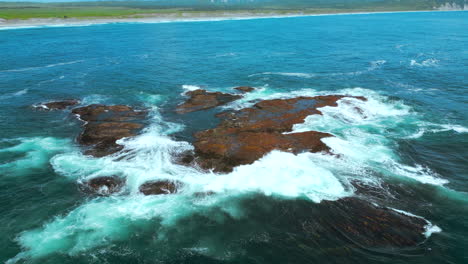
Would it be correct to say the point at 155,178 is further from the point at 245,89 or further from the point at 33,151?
the point at 245,89

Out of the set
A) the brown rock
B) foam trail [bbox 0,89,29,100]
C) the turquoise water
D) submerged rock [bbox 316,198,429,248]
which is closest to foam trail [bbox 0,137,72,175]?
the turquoise water

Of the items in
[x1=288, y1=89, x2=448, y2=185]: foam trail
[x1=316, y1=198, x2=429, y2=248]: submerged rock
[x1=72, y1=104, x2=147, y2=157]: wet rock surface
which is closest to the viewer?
[x1=316, y1=198, x2=429, y2=248]: submerged rock

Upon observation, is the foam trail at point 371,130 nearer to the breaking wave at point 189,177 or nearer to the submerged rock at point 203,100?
the breaking wave at point 189,177

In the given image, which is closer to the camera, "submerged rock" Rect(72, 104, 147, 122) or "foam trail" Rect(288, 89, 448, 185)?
"foam trail" Rect(288, 89, 448, 185)

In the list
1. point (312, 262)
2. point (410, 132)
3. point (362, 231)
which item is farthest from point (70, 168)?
point (410, 132)

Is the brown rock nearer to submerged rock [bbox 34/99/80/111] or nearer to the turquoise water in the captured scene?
the turquoise water

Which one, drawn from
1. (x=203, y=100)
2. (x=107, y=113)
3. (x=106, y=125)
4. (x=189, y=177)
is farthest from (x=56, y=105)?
(x=189, y=177)

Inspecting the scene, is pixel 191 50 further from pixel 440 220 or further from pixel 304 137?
pixel 440 220
